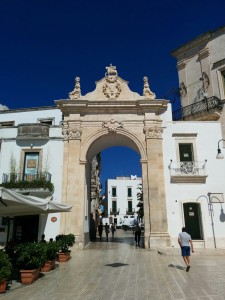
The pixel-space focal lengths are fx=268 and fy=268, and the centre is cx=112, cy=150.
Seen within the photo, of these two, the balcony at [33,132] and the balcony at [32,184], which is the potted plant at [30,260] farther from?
the balcony at [33,132]

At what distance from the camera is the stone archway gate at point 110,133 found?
58.3 ft

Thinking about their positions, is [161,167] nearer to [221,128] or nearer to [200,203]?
[200,203]

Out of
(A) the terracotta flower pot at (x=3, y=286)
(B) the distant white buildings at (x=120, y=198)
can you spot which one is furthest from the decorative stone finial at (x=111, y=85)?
(B) the distant white buildings at (x=120, y=198)

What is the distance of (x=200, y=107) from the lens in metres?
21.6

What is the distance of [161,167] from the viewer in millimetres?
18469

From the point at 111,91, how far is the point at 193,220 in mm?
10816

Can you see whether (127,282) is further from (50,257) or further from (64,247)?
(64,247)

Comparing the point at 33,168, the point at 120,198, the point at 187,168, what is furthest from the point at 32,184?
the point at 120,198

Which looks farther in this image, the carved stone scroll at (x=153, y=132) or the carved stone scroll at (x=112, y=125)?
the carved stone scroll at (x=112, y=125)

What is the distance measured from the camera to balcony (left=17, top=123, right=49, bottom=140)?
19188 millimetres

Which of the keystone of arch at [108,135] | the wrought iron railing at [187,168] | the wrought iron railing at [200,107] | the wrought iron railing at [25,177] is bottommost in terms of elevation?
the wrought iron railing at [25,177]

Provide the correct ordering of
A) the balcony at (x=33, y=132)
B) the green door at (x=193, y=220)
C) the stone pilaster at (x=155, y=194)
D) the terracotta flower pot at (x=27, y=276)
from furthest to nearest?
1. the balcony at (x=33, y=132)
2. the green door at (x=193, y=220)
3. the stone pilaster at (x=155, y=194)
4. the terracotta flower pot at (x=27, y=276)

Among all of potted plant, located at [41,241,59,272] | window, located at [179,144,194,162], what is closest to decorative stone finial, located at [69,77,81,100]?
window, located at [179,144,194,162]

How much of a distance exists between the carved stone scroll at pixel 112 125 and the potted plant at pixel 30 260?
39.0ft
